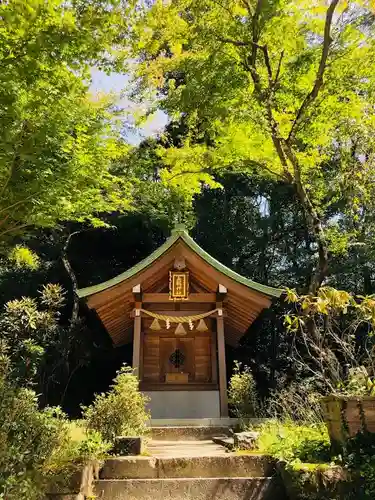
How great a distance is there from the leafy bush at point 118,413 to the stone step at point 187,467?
0.67 metres

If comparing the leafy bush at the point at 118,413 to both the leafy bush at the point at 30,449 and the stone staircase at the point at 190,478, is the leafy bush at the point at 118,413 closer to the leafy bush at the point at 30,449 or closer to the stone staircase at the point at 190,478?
the stone staircase at the point at 190,478

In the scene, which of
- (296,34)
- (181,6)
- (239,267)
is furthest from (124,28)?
(239,267)

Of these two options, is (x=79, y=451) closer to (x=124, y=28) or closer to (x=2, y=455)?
(x=2, y=455)

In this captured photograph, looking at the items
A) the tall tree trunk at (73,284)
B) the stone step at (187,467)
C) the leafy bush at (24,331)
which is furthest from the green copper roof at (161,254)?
the stone step at (187,467)

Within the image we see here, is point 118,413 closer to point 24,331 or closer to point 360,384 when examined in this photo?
point 360,384

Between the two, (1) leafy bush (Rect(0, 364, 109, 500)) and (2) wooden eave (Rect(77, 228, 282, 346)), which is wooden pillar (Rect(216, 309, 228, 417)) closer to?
(2) wooden eave (Rect(77, 228, 282, 346))

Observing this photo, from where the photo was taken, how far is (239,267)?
16125mm

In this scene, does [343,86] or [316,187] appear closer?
[343,86]

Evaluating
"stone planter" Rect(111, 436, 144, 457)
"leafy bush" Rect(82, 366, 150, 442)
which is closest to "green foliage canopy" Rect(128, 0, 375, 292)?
"leafy bush" Rect(82, 366, 150, 442)

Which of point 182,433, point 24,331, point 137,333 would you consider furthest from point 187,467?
point 24,331

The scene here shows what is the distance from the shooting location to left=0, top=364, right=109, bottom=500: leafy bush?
343 cm

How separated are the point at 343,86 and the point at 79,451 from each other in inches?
300

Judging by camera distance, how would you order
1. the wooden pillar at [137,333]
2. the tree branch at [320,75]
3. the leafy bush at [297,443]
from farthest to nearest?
the wooden pillar at [137,333], the tree branch at [320,75], the leafy bush at [297,443]

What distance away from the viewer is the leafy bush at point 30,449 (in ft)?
11.3
